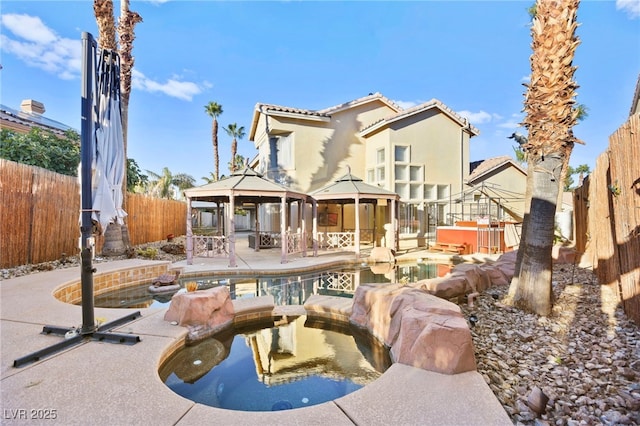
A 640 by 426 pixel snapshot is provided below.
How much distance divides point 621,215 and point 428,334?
13.3 ft

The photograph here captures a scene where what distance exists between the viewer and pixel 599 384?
2885 millimetres

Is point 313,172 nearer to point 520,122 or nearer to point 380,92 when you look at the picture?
point 380,92

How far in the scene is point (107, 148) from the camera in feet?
14.9

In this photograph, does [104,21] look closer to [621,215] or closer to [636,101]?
[621,215]

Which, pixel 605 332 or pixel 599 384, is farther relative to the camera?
pixel 605 332

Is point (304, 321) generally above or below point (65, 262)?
below

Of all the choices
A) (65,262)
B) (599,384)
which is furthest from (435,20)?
(65,262)

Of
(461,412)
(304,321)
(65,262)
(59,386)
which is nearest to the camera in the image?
(461,412)

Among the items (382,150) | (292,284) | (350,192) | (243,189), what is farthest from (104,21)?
(382,150)

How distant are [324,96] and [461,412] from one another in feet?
86.1

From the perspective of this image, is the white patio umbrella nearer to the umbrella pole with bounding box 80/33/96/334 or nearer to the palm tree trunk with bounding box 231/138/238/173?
the umbrella pole with bounding box 80/33/96/334

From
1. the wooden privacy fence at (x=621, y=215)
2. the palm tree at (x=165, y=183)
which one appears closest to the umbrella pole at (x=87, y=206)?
the wooden privacy fence at (x=621, y=215)

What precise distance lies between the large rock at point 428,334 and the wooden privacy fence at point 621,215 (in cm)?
276

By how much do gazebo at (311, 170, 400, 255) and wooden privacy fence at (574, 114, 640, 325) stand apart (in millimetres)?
7995
